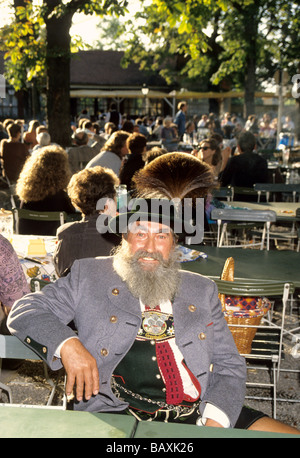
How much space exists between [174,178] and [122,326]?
1.73 meters

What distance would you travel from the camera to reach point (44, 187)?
571 centimetres

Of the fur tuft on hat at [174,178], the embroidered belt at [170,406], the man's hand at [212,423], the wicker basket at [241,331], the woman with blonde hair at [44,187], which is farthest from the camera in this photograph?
the woman with blonde hair at [44,187]

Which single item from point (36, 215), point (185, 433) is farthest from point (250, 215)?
point (185, 433)

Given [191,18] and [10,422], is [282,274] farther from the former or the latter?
[191,18]

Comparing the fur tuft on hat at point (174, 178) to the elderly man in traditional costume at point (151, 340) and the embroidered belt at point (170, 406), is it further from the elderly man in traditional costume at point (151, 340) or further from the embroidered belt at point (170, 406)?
the embroidered belt at point (170, 406)

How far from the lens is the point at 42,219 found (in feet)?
17.8

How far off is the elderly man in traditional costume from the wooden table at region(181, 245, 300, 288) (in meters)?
1.49

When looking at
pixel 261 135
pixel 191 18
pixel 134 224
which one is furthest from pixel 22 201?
pixel 261 135

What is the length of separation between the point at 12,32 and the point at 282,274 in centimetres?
829

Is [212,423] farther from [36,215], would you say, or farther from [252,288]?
[36,215]

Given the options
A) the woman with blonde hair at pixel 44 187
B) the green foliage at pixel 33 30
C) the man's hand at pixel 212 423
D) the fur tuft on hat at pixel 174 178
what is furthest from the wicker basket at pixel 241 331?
the green foliage at pixel 33 30

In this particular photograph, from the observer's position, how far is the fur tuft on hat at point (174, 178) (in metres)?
3.79

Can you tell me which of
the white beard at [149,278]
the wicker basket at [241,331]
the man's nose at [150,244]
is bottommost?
the wicker basket at [241,331]

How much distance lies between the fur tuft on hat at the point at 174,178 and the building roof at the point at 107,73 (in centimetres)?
3175
